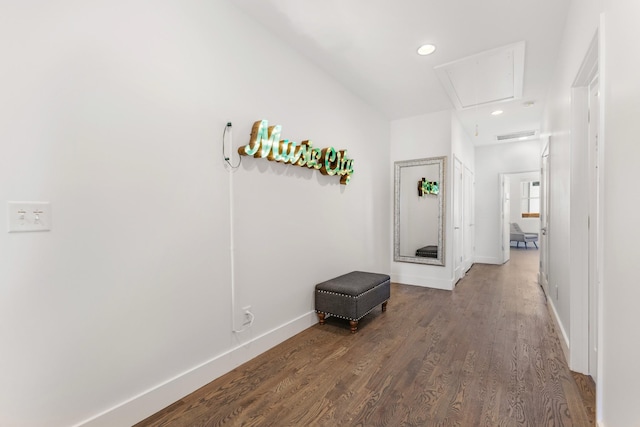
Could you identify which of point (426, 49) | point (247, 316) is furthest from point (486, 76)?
point (247, 316)

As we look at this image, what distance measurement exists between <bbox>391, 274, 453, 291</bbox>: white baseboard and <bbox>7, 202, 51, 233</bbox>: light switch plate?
4612mm

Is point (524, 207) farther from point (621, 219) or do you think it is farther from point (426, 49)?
point (621, 219)

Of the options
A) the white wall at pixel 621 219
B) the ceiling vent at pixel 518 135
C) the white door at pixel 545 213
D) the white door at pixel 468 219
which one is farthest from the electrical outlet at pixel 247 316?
the ceiling vent at pixel 518 135

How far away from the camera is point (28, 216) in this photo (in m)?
1.37

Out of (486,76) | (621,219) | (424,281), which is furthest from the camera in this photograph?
(424,281)

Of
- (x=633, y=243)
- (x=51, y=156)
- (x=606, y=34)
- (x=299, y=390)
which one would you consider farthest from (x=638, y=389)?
(x=51, y=156)

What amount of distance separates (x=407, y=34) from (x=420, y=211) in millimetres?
2915

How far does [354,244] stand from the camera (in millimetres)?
3988

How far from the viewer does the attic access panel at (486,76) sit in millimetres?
3051

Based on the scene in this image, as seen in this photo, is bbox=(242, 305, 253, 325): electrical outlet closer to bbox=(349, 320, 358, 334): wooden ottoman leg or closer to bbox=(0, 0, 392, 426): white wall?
bbox=(0, 0, 392, 426): white wall

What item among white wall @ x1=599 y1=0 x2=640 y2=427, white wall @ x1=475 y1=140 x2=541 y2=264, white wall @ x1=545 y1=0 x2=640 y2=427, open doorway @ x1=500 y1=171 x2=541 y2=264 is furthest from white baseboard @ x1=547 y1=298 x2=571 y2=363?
open doorway @ x1=500 y1=171 x2=541 y2=264

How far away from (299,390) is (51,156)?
200 centimetres

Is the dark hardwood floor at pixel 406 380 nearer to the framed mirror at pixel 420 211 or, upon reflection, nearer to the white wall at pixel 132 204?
the white wall at pixel 132 204

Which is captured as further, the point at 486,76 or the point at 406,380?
the point at 486,76
